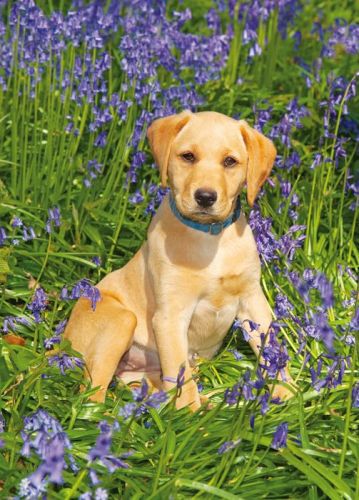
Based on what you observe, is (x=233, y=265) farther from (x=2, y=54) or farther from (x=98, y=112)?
(x=2, y=54)

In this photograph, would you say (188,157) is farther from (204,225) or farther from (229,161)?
(204,225)

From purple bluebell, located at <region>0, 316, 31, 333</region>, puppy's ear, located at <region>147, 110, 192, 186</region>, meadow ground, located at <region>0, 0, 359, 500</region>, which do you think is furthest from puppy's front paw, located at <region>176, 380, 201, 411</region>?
puppy's ear, located at <region>147, 110, 192, 186</region>

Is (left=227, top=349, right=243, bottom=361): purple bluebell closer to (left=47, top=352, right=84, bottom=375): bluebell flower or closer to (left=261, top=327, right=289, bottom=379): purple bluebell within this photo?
(left=47, top=352, right=84, bottom=375): bluebell flower

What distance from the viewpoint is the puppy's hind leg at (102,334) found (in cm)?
424

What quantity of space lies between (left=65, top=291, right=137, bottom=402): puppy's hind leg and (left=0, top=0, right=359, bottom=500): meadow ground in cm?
10

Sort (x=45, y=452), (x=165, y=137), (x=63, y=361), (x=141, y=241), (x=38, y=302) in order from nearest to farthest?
(x=45, y=452)
(x=63, y=361)
(x=38, y=302)
(x=165, y=137)
(x=141, y=241)

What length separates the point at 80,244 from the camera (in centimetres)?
523

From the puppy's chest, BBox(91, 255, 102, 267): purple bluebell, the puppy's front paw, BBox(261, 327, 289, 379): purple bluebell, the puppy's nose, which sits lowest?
the puppy's front paw

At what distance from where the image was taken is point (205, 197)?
152 inches

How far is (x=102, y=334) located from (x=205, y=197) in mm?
884

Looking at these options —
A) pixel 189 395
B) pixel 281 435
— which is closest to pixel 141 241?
pixel 189 395

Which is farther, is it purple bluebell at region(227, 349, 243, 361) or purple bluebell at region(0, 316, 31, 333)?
purple bluebell at region(227, 349, 243, 361)

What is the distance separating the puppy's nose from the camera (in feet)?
12.7

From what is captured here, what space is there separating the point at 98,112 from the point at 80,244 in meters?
0.78
